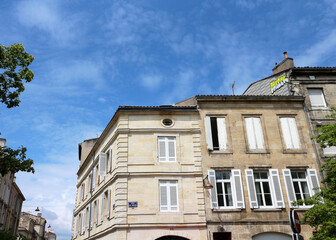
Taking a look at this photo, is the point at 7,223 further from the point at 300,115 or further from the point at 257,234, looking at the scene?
the point at 300,115

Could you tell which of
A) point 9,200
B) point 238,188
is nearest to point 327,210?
point 238,188

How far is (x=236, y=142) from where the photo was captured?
18609 millimetres

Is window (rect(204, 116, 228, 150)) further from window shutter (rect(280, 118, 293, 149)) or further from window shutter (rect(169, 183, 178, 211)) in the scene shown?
window shutter (rect(280, 118, 293, 149))

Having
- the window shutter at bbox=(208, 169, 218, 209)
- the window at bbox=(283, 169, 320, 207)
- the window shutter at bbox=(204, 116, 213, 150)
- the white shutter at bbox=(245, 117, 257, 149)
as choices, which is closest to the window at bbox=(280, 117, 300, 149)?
the window at bbox=(283, 169, 320, 207)

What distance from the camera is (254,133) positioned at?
19047mm

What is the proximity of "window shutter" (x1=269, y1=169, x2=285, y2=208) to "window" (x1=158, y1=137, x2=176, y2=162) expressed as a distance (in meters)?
5.59

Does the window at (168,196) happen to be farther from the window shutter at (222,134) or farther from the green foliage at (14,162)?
the green foliage at (14,162)

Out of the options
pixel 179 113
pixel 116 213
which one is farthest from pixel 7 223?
pixel 179 113

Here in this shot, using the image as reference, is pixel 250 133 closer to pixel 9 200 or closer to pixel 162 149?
pixel 162 149

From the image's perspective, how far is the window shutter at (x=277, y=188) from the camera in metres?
17.3

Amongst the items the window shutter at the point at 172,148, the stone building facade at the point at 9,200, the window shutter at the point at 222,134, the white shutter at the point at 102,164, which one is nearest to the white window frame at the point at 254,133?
the window shutter at the point at 222,134

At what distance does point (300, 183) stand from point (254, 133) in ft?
12.3

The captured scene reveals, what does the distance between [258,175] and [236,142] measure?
7.26 feet

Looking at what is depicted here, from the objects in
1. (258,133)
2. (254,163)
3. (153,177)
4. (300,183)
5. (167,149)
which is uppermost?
(258,133)
